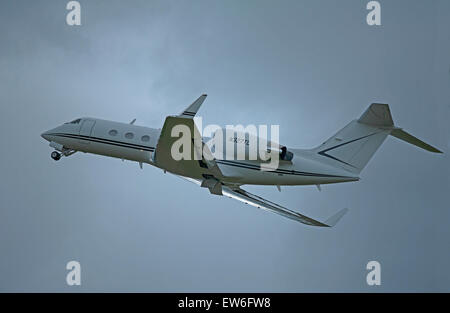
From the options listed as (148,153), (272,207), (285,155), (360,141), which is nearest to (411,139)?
(360,141)

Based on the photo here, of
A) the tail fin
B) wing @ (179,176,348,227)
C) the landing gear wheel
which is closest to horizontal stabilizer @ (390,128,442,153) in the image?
the tail fin

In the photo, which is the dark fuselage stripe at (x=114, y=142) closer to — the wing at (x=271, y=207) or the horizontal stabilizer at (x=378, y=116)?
the wing at (x=271, y=207)

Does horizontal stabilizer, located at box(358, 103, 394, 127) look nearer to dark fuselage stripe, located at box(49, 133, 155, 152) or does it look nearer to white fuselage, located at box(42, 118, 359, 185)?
white fuselage, located at box(42, 118, 359, 185)

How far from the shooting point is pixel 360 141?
21328mm

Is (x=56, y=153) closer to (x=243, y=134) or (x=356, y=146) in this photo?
(x=243, y=134)

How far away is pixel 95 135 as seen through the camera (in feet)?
75.8

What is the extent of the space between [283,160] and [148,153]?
560 centimetres

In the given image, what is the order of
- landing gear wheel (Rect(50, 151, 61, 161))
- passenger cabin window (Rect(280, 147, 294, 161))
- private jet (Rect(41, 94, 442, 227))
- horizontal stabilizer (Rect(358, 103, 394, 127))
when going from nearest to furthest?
private jet (Rect(41, 94, 442, 227))
passenger cabin window (Rect(280, 147, 294, 161))
horizontal stabilizer (Rect(358, 103, 394, 127))
landing gear wheel (Rect(50, 151, 61, 161))

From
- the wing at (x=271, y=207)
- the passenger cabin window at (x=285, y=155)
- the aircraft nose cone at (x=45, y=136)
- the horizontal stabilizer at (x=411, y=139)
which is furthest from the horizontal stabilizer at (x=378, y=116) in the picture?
the aircraft nose cone at (x=45, y=136)

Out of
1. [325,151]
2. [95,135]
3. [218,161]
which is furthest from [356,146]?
[95,135]

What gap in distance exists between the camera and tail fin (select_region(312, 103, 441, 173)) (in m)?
20.9

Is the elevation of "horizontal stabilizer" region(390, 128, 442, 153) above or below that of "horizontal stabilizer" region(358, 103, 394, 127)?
below

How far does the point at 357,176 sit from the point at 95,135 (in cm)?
1111

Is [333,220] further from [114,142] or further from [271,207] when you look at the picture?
[114,142]
